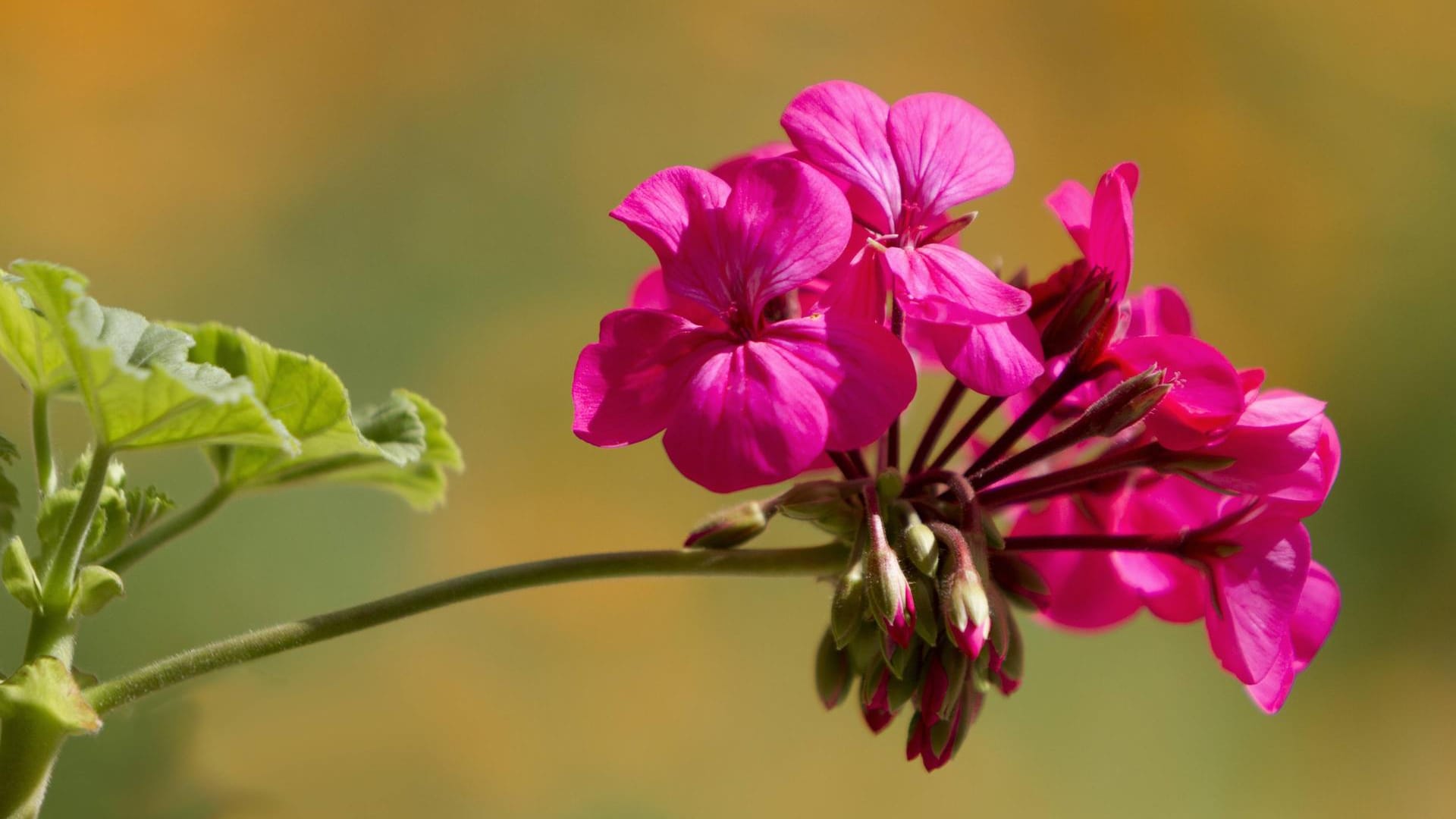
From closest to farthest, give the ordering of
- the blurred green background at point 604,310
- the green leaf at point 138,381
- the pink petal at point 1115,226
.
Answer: the green leaf at point 138,381
the pink petal at point 1115,226
the blurred green background at point 604,310

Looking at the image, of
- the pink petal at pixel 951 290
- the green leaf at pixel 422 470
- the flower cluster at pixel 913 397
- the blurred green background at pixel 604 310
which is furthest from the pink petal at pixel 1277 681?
the blurred green background at pixel 604 310

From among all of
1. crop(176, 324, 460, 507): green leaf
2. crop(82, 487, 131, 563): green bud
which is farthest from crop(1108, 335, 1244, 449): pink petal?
crop(82, 487, 131, 563): green bud

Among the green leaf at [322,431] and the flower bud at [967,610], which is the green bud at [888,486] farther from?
the green leaf at [322,431]

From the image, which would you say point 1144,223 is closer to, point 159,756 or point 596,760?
point 596,760

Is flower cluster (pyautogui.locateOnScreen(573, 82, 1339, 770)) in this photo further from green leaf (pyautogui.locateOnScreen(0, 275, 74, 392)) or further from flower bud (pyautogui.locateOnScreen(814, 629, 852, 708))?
green leaf (pyautogui.locateOnScreen(0, 275, 74, 392))

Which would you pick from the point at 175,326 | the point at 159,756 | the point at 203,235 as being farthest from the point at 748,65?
the point at 175,326

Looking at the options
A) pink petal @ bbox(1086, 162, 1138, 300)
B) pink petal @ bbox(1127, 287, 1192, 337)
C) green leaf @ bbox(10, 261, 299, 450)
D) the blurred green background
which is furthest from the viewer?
the blurred green background
